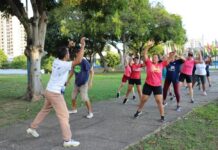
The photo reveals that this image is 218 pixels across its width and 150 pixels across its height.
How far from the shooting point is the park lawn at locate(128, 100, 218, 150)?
20.4 feet

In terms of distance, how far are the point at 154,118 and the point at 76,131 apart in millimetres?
2201

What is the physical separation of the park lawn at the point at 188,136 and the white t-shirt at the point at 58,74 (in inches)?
63.3

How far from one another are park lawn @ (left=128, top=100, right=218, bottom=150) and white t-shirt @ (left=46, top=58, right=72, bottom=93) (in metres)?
1.61

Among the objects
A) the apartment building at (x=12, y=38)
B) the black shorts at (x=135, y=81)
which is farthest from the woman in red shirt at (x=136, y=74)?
the apartment building at (x=12, y=38)

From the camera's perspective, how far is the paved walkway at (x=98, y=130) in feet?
20.6

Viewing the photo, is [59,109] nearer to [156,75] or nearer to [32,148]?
[32,148]

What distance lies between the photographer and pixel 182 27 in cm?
4781

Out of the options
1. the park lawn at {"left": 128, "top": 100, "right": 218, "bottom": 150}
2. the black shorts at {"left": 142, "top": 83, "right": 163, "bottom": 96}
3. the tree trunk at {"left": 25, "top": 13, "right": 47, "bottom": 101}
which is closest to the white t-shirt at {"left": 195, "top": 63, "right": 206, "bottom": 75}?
the park lawn at {"left": 128, "top": 100, "right": 218, "bottom": 150}

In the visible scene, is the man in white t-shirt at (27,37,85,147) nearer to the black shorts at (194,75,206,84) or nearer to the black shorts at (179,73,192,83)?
the black shorts at (179,73,192,83)

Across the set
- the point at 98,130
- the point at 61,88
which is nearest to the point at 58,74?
the point at 61,88

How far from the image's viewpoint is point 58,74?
6129 millimetres

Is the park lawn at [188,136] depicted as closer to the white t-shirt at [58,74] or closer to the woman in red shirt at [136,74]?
the white t-shirt at [58,74]

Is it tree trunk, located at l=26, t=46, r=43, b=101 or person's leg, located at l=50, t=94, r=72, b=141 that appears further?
tree trunk, located at l=26, t=46, r=43, b=101

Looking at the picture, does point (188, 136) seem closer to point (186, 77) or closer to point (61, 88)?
point (61, 88)
